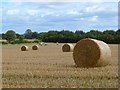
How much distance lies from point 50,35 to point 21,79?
6672cm

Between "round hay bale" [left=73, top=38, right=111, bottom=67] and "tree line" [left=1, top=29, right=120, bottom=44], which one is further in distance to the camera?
"tree line" [left=1, top=29, right=120, bottom=44]

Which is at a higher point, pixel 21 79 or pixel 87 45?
pixel 87 45

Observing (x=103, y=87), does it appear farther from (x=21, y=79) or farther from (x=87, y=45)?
(x=87, y=45)

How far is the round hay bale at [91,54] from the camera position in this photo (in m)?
13.5

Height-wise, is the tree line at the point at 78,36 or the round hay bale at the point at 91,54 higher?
the tree line at the point at 78,36

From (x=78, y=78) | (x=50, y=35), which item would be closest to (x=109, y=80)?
(x=78, y=78)

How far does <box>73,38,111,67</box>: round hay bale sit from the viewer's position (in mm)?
13539

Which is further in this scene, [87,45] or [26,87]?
[87,45]

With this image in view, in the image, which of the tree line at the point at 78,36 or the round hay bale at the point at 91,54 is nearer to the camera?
the round hay bale at the point at 91,54

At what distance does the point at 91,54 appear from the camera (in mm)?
13711

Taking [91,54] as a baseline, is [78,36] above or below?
above

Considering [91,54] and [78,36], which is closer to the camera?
[91,54]

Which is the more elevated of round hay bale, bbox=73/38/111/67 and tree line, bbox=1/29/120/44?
tree line, bbox=1/29/120/44

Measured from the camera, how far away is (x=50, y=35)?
7675 centimetres
